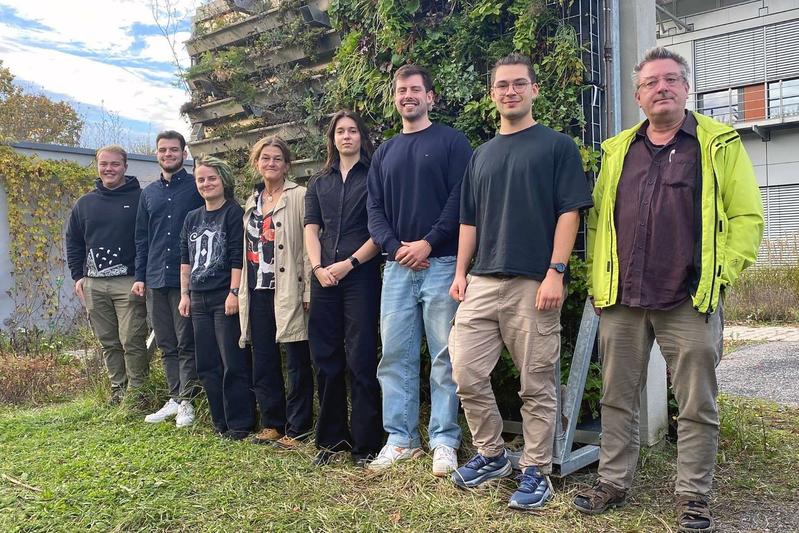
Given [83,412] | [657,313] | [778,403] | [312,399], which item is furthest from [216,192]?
[778,403]

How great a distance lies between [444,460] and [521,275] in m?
1.11

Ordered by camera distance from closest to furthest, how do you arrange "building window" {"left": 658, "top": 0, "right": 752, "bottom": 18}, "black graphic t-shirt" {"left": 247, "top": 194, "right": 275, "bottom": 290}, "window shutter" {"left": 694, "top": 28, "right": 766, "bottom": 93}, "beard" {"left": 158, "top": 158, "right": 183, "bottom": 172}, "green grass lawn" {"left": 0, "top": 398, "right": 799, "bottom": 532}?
1. "green grass lawn" {"left": 0, "top": 398, "right": 799, "bottom": 532}
2. "black graphic t-shirt" {"left": 247, "top": 194, "right": 275, "bottom": 290}
3. "beard" {"left": 158, "top": 158, "right": 183, "bottom": 172}
4. "window shutter" {"left": 694, "top": 28, "right": 766, "bottom": 93}
5. "building window" {"left": 658, "top": 0, "right": 752, "bottom": 18}

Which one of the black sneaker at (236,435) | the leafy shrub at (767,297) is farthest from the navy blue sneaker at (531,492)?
the leafy shrub at (767,297)

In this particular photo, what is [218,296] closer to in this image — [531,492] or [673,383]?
[531,492]

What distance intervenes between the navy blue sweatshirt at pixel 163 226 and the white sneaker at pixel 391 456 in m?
2.26

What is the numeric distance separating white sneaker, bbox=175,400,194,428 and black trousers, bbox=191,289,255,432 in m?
0.28

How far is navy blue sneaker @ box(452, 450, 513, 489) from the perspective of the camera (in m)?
3.55

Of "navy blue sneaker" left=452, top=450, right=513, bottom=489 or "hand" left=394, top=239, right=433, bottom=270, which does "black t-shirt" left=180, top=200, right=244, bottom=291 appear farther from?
"navy blue sneaker" left=452, top=450, right=513, bottom=489

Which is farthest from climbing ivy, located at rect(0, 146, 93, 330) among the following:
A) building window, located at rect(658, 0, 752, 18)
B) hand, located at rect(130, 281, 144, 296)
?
building window, located at rect(658, 0, 752, 18)

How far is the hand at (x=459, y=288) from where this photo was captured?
3672 millimetres

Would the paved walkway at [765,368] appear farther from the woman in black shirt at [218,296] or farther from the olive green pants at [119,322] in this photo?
the olive green pants at [119,322]

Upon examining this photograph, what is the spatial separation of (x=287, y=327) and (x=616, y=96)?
2.42 metres

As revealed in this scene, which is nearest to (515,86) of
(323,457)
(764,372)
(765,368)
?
(323,457)

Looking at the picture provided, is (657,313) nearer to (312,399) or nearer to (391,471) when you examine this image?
(391,471)
